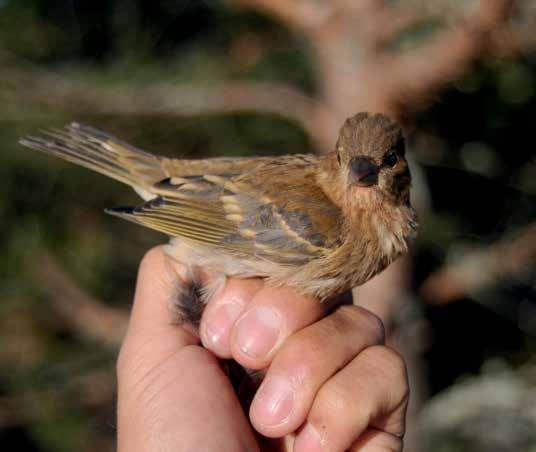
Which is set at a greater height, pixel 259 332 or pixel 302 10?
pixel 302 10

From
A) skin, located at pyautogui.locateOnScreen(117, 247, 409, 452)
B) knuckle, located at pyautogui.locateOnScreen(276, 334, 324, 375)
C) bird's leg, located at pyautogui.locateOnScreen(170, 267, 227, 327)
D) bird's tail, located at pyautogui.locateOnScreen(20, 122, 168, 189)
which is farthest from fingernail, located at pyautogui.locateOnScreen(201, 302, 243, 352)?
bird's tail, located at pyautogui.locateOnScreen(20, 122, 168, 189)

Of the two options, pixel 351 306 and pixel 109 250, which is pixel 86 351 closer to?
pixel 109 250

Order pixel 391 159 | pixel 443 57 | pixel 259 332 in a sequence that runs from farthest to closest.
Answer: pixel 443 57 < pixel 391 159 < pixel 259 332

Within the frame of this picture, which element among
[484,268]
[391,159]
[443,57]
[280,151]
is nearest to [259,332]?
[391,159]

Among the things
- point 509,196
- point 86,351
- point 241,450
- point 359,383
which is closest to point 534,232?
point 509,196

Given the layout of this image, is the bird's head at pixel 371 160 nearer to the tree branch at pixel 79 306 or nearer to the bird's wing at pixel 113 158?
the bird's wing at pixel 113 158

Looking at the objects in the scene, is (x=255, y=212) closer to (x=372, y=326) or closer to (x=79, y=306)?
(x=372, y=326)

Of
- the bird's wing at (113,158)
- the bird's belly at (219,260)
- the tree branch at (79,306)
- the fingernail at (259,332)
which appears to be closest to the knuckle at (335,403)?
the fingernail at (259,332)
